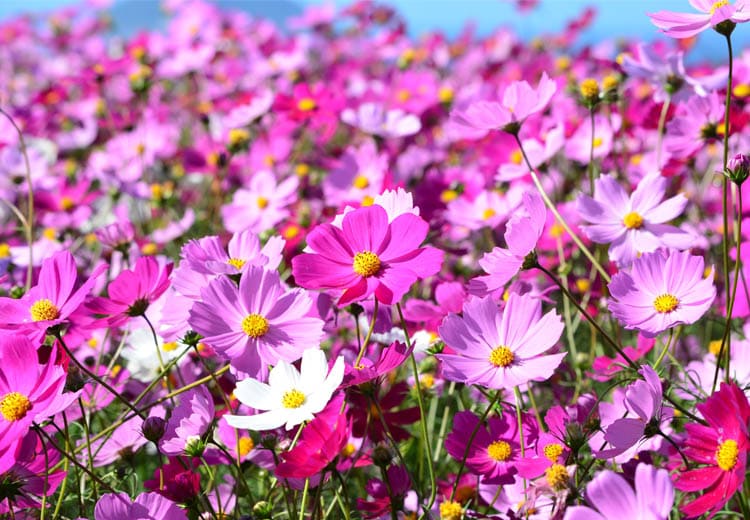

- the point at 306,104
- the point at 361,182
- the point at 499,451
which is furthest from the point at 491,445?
the point at 306,104

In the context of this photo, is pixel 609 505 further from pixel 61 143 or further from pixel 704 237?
pixel 61 143

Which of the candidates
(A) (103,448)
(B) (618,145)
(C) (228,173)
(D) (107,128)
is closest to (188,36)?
(D) (107,128)

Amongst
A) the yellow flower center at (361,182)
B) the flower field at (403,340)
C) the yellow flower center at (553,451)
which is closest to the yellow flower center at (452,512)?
the flower field at (403,340)

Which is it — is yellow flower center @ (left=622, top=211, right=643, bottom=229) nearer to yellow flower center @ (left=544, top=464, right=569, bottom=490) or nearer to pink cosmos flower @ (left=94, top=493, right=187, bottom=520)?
yellow flower center @ (left=544, top=464, right=569, bottom=490)

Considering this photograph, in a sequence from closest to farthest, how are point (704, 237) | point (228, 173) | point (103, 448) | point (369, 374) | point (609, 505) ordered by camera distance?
point (609, 505) → point (369, 374) → point (103, 448) → point (704, 237) → point (228, 173)

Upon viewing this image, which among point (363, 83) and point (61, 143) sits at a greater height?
point (363, 83)
